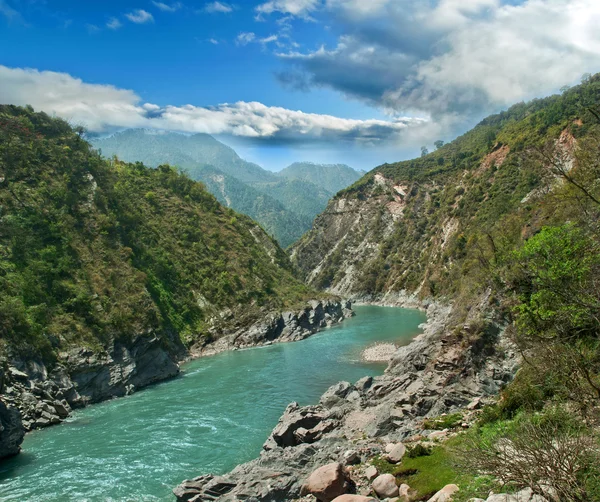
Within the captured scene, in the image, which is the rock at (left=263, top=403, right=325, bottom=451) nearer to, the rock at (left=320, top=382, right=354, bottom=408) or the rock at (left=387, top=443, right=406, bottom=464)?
the rock at (left=320, top=382, right=354, bottom=408)

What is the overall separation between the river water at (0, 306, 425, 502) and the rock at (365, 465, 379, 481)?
9.97 metres

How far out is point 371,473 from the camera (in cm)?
1772

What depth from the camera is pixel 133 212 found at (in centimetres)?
7444

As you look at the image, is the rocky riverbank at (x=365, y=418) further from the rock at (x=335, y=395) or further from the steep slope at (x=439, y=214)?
the steep slope at (x=439, y=214)

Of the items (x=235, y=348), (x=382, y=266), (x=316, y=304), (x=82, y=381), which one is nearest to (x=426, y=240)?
(x=382, y=266)

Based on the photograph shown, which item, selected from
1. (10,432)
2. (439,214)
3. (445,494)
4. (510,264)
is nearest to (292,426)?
(445,494)

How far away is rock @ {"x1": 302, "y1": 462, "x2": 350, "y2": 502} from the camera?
53.9 feet

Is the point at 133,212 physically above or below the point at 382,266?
above

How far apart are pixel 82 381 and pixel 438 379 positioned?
32589 mm

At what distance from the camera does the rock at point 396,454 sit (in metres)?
18.8

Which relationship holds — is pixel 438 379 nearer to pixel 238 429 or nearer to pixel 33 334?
pixel 238 429

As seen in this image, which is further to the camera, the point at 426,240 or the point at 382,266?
the point at 382,266

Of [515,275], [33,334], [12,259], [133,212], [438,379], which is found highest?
[133,212]

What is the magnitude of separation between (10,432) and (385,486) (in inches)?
981
